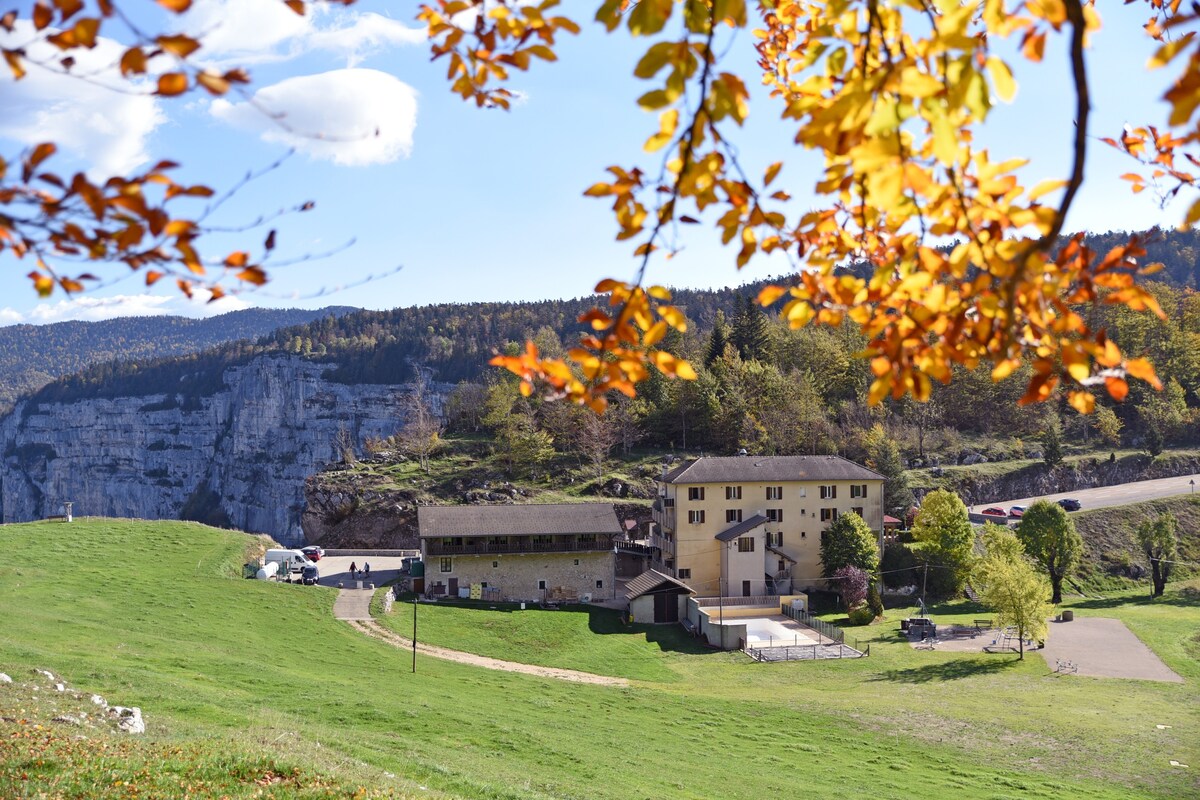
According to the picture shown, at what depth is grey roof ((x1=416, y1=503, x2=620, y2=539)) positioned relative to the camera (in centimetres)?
4625

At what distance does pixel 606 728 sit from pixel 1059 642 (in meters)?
27.6

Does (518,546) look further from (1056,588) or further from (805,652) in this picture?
(1056,588)

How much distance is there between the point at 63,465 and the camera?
627ft

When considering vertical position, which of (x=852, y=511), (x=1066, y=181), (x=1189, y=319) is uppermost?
(x=1189, y=319)

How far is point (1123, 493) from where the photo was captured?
66.7m

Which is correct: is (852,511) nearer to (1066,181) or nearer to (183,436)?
(1066,181)

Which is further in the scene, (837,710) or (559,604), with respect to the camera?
(559,604)

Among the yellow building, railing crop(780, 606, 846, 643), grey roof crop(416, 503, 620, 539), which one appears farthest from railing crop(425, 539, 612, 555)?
railing crop(780, 606, 846, 643)

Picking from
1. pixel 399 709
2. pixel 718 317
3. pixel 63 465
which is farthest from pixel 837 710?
pixel 63 465

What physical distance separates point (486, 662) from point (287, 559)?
72.9 feet

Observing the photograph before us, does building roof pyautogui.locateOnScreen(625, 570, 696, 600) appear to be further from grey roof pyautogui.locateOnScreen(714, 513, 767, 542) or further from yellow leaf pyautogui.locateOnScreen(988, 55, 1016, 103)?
yellow leaf pyautogui.locateOnScreen(988, 55, 1016, 103)

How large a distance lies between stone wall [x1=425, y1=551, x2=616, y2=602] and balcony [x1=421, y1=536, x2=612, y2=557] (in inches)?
10.6

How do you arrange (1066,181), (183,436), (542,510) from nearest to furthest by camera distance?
(1066,181)
(542,510)
(183,436)

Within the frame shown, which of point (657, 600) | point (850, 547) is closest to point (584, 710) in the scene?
point (657, 600)
